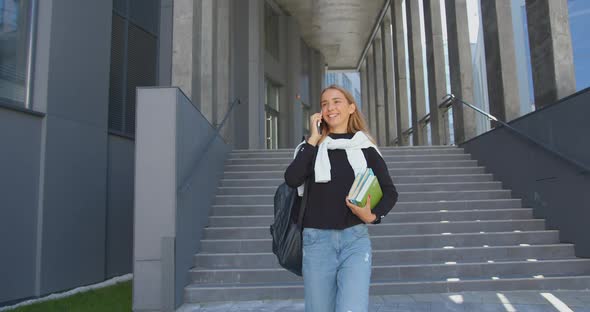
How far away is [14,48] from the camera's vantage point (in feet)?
21.5

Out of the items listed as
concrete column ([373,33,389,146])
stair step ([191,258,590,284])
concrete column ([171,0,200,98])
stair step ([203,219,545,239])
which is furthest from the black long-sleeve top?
concrete column ([373,33,389,146])

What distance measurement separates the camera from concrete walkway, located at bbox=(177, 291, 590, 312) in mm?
4539

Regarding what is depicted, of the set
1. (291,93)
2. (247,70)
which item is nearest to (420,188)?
(247,70)

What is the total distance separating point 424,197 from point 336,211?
580cm

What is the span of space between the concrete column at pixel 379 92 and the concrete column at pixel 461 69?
11.6m

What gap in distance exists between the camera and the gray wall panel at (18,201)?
6.03 meters

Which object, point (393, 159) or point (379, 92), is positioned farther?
point (379, 92)

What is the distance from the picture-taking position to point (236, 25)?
14.7 meters

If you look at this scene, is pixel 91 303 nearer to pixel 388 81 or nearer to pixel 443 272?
pixel 443 272

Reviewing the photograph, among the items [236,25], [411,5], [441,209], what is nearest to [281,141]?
[236,25]

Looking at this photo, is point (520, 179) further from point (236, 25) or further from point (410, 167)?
point (236, 25)

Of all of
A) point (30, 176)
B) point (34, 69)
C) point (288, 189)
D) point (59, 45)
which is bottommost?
point (288, 189)

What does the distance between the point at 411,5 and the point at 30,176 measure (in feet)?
42.1

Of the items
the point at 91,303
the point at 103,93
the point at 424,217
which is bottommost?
the point at 91,303
